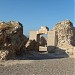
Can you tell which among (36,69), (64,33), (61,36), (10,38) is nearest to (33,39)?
(61,36)

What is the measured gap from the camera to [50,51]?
85.8 ft

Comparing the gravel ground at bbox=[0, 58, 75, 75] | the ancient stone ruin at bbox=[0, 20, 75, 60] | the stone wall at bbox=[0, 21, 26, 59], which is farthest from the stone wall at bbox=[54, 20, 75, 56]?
the gravel ground at bbox=[0, 58, 75, 75]

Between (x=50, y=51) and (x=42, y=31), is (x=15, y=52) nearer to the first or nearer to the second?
(x=50, y=51)

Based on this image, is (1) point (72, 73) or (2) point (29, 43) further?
(2) point (29, 43)

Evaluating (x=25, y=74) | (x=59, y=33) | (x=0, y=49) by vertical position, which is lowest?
(x=25, y=74)

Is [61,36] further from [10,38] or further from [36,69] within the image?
[36,69]

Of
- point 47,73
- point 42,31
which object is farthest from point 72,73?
point 42,31

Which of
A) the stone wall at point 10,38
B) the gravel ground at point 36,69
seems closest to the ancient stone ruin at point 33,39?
the stone wall at point 10,38

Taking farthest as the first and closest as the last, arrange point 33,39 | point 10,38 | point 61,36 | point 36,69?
point 33,39
point 61,36
point 10,38
point 36,69

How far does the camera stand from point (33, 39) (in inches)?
1146

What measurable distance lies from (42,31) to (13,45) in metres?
12.1

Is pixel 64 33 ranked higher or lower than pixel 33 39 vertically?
higher

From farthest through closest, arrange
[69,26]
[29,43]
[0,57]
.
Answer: [69,26]
[29,43]
[0,57]

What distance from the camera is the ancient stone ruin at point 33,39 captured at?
693 inches
